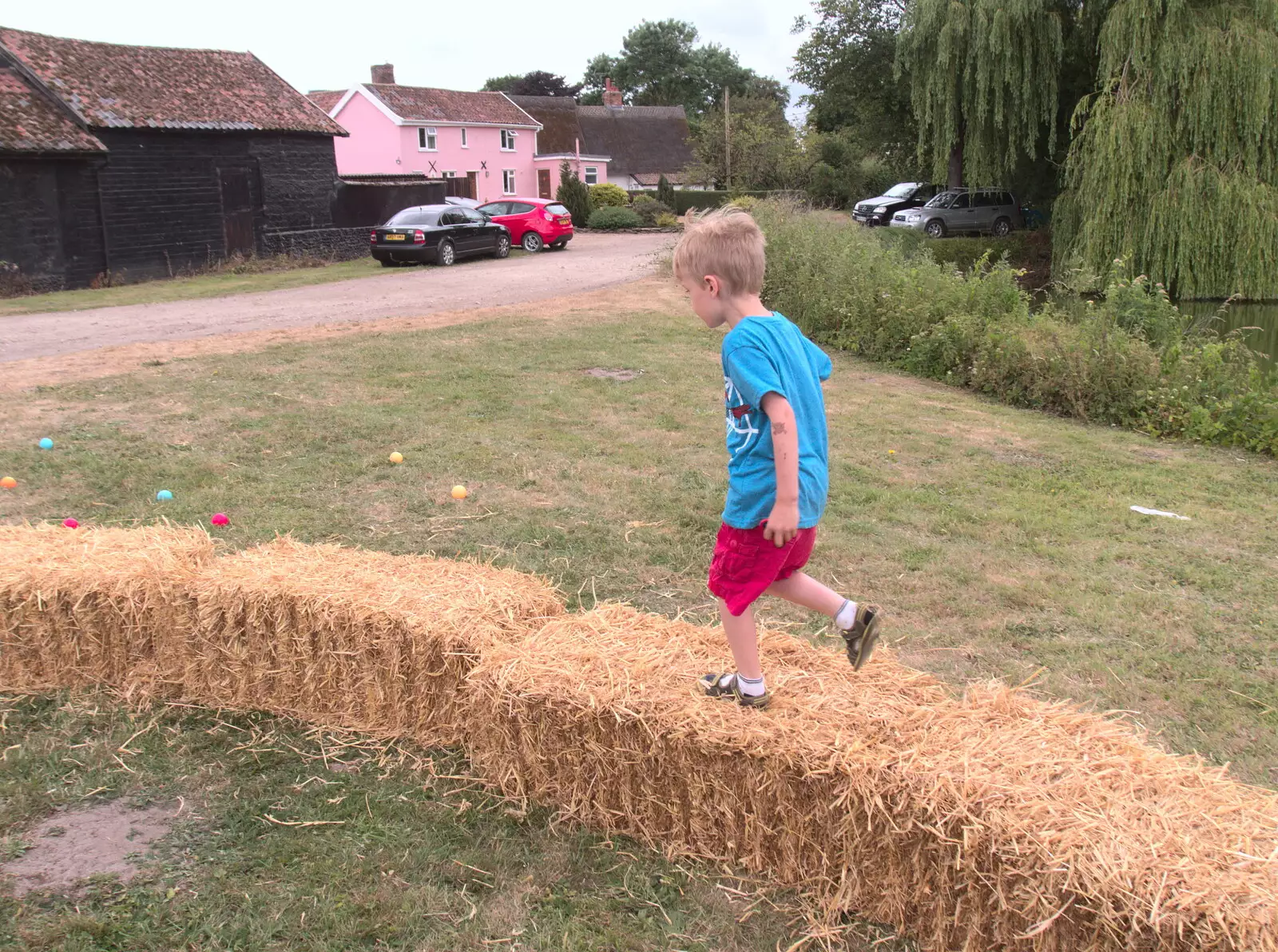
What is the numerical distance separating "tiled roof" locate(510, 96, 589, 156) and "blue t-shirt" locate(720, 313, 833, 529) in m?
57.5

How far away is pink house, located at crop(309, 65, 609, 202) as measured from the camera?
44281 millimetres

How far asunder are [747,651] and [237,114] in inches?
1044

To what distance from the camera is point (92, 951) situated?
2.65 m

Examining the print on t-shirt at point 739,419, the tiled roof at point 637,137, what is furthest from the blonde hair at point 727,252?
the tiled roof at point 637,137

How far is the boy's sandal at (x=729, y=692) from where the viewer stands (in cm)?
321

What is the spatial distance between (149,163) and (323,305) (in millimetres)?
9669

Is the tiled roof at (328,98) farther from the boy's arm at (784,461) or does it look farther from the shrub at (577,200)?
the boy's arm at (784,461)

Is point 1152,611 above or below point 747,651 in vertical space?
below

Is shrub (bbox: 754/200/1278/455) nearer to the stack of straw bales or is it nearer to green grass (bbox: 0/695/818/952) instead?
the stack of straw bales

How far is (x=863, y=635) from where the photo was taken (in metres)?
3.26

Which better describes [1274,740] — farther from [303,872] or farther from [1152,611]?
[303,872]

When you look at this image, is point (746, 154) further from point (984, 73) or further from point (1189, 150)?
point (1189, 150)

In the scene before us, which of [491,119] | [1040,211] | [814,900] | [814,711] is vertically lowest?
[814,900]

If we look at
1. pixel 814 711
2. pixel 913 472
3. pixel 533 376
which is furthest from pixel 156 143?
pixel 814 711
